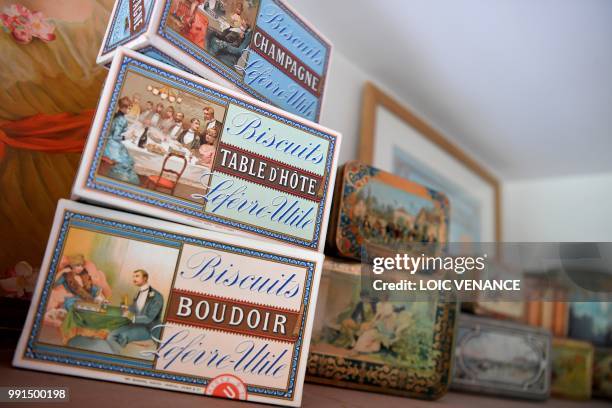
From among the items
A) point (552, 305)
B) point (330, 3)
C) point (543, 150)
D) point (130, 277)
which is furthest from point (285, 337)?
point (543, 150)

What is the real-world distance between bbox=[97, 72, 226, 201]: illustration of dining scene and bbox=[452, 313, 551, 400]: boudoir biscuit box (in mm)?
904

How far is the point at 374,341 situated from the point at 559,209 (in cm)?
175

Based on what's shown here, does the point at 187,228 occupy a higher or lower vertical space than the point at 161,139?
lower

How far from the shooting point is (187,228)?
2.56ft

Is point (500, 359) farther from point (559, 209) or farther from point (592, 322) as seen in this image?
point (559, 209)

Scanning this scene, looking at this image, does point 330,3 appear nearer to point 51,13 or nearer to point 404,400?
point 51,13

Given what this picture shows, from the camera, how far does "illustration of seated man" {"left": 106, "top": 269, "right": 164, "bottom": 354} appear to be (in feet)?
2.40

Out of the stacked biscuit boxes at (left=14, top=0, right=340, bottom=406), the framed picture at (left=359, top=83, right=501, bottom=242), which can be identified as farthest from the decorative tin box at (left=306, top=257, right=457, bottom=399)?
the framed picture at (left=359, top=83, right=501, bottom=242)

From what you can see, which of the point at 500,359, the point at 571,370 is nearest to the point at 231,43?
the point at 500,359

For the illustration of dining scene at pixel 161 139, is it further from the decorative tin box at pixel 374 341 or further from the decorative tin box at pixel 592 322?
the decorative tin box at pixel 592 322

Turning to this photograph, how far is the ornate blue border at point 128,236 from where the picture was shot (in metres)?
0.70

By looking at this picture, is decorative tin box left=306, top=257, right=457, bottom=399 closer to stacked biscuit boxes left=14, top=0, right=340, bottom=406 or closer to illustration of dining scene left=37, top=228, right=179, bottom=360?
stacked biscuit boxes left=14, top=0, right=340, bottom=406

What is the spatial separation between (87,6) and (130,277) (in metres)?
0.67

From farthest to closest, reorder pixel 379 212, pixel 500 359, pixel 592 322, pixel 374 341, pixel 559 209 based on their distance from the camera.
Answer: pixel 559 209, pixel 592 322, pixel 500 359, pixel 379 212, pixel 374 341
